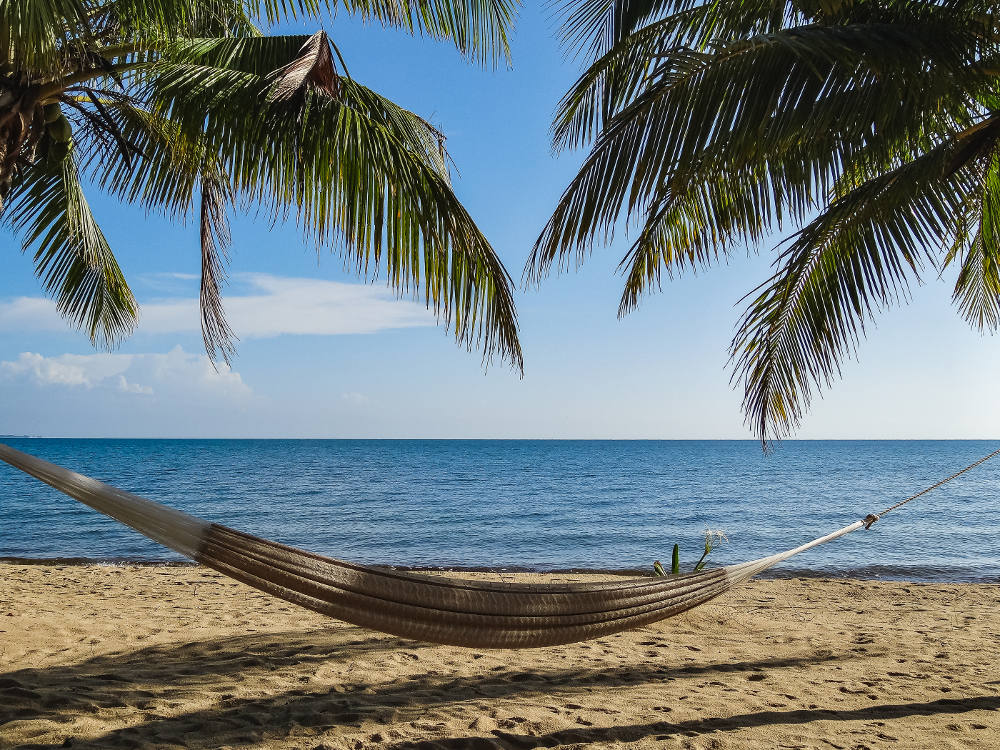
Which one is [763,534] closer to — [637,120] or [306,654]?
[306,654]

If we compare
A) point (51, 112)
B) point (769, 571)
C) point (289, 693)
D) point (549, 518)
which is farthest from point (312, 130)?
point (549, 518)

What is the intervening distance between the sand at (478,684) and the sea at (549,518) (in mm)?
3317

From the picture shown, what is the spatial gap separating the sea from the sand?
3.32 m

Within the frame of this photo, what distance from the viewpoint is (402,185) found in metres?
2.17

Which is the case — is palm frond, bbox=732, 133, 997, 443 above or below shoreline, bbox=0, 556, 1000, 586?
above

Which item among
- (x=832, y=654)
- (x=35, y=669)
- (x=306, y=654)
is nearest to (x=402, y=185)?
(x=306, y=654)

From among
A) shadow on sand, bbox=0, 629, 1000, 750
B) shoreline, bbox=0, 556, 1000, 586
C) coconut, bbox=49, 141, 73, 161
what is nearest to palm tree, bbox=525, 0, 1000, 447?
shadow on sand, bbox=0, 629, 1000, 750

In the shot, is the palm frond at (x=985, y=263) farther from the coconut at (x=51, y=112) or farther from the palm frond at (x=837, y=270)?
the coconut at (x=51, y=112)

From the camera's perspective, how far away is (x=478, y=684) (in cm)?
266

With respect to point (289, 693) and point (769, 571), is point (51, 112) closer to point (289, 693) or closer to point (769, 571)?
point (289, 693)

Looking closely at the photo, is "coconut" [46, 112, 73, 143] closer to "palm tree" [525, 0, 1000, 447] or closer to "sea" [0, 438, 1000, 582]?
"palm tree" [525, 0, 1000, 447]

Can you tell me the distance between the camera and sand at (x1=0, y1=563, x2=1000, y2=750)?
213 centimetres

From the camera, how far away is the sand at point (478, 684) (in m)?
2.13

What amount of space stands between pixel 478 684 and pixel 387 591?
44.4 inches
